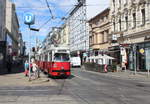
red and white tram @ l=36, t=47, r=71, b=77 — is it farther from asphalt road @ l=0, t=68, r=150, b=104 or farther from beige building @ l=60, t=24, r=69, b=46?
beige building @ l=60, t=24, r=69, b=46

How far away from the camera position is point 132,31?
1639 inches

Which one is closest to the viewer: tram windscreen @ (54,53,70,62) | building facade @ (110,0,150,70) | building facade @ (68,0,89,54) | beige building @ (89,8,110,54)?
tram windscreen @ (54,53,70,62)

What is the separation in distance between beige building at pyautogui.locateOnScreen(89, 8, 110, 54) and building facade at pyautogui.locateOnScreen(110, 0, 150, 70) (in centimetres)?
430

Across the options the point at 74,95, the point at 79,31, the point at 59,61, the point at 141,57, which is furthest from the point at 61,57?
the point at 79,31

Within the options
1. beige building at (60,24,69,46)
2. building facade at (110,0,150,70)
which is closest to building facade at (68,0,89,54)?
beige building at (60,24,69,46)

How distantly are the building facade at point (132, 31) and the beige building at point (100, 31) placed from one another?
4.30m

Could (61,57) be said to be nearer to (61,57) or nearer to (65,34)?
(61,57)

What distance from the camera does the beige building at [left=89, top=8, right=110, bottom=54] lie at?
54.7 meters

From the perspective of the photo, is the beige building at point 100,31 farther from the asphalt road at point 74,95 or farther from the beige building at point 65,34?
the asphalt road at point 74,95

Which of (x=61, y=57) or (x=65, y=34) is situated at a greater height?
(x=65, y=34)

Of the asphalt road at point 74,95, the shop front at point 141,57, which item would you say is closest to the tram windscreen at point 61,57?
the asphalt road at point 74,95

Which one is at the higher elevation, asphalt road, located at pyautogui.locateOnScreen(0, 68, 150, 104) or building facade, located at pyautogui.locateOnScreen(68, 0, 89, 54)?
building facade, located at pyautogui.locateOnScreen(68, 0, 89, 54)

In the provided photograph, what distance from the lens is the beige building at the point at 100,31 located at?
54688 millimetres

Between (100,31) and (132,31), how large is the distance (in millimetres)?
17602
